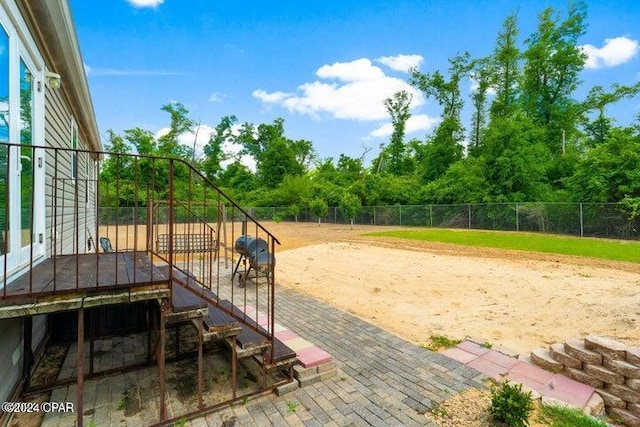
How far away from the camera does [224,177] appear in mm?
40969

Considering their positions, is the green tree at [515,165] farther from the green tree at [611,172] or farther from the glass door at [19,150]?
the glass door at [19,150]

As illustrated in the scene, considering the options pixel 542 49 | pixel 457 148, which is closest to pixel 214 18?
pixel 457 148

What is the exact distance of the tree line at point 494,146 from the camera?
56.3ft

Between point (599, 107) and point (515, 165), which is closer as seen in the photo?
point (515, 165)

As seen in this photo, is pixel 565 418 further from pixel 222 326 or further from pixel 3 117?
pixel 3 117

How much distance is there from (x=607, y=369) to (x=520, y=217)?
15905 mm

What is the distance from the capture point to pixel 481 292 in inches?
247

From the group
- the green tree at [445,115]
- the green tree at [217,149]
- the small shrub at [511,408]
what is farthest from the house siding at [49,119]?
the green tree at [217,149]

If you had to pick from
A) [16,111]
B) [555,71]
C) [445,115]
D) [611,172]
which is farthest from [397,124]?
[16,111]

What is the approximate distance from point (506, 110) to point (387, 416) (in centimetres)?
2997

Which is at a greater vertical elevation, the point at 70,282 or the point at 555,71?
the point at 555,71

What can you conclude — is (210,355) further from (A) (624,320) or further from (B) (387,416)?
(A) (624,320)

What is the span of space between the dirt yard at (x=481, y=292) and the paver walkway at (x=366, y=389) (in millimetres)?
635

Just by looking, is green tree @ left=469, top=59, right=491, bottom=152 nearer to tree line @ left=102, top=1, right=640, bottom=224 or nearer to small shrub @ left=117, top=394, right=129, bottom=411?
tree line @ left=102, top=1, right=640, bottom=224
